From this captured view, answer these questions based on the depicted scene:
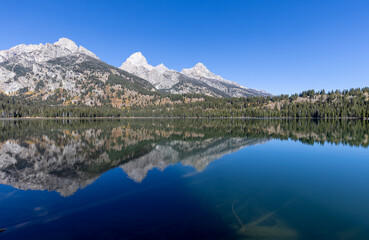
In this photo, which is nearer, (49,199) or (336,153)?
(49,199)

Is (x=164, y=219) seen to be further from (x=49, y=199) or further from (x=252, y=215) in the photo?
(x=49, y=199)

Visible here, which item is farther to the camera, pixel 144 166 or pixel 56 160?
pixel 56 160

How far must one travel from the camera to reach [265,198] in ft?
56.6

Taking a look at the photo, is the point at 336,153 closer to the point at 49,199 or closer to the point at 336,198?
the point at 336,198

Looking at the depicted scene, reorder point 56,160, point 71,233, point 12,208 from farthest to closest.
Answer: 1. point 56,160
2. point 12,208
3. point 71,233

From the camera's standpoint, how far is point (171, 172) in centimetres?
2638

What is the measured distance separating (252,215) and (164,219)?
19.3 feet

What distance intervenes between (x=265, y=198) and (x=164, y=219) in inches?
343

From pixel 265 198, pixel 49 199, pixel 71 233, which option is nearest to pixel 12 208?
pixel 49 199

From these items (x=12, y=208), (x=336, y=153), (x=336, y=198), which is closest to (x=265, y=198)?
(x=336, y=198)

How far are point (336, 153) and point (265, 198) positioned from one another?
2800 cm

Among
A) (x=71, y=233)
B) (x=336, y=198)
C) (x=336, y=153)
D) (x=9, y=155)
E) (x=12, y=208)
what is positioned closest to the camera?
(x=71, y=233)

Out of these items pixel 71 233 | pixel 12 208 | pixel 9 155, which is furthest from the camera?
pixel 9 155

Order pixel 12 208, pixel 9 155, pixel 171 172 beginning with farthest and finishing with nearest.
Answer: pixel 9 155
pixel 171 172
pixel 12 208
